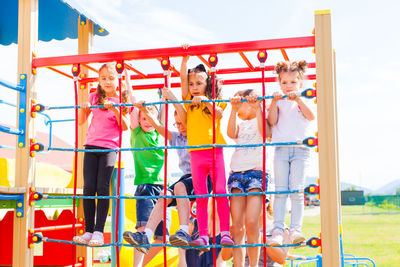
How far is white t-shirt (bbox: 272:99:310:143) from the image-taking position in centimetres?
381

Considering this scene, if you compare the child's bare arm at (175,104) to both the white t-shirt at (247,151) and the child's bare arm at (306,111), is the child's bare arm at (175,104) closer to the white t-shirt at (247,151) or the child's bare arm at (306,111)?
the white t-shirt at (247,151)

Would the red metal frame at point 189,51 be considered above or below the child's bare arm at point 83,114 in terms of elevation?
above

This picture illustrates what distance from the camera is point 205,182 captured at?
390 centimetres

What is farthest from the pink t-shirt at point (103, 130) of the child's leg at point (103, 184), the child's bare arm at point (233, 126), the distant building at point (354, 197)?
the distant building at point (354, 197)

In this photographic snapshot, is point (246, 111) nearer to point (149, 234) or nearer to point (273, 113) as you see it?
point (273, 113)

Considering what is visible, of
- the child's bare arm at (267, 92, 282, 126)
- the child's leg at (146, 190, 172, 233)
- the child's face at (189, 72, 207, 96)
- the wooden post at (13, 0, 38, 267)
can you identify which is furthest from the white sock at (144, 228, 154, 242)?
the child's bare arm at (267, 92, 282, 126)

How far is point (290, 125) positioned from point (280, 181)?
0.46 m

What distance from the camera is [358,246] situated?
1806 centimetres

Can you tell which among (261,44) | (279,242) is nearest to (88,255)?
(279,242)

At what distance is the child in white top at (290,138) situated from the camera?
373 cm

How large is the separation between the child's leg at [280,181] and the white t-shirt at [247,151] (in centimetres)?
16

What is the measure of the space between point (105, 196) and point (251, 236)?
4.13 ft

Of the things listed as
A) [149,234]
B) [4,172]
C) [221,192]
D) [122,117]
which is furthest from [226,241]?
[4,172]

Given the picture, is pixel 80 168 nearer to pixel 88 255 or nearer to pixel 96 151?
pixel 88 255
